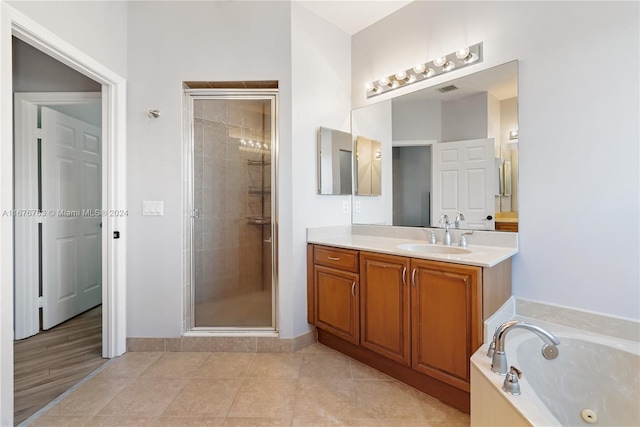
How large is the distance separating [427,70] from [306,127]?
104cm

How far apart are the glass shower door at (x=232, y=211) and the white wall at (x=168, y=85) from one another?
0.17 metres

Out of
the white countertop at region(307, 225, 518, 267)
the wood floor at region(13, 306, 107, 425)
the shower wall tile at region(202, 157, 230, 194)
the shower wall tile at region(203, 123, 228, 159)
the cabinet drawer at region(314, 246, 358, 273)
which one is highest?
the shower wall tile at region(203, 123, 228, 159)

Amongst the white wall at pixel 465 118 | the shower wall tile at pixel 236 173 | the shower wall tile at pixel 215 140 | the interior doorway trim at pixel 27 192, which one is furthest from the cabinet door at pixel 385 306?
the interior doorway trim at pixel 27 192

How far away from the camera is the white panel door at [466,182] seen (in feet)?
6.51

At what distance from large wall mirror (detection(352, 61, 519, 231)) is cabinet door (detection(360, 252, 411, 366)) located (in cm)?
66

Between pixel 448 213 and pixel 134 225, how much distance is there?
244 cm

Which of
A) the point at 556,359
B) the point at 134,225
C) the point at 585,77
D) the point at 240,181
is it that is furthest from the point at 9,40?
the point at 556,359

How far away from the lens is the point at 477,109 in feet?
6.70

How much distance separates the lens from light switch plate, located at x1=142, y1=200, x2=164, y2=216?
2.28m

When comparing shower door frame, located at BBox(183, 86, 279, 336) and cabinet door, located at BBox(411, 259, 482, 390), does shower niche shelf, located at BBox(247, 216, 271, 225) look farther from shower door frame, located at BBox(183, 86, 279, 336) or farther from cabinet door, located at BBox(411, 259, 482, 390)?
cabinet door, located at BBox(411, 259, 482, 390)

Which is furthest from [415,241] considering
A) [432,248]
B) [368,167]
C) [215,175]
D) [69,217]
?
[69,217]

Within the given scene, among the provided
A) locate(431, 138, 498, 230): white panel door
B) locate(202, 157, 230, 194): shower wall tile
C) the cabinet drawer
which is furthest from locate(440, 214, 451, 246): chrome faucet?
locate(202, 157, 230, 194): shower wall tile

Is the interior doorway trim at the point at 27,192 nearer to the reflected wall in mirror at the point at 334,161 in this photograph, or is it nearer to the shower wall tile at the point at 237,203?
the shower wall tile at the point at 237,203

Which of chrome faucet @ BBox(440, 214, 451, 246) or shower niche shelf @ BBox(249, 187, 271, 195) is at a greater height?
shower niche shelf @ BBox(249, 187, 271, 195)
